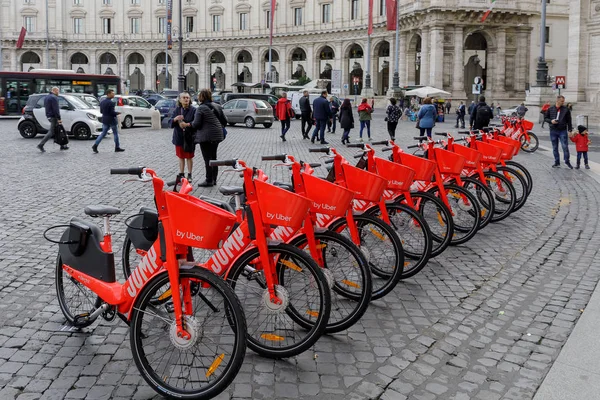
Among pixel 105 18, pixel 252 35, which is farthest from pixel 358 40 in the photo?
pixel 105 18

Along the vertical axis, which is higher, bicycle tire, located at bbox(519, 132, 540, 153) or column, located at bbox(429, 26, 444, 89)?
column, located at bbox(429, 26, 444, 89)

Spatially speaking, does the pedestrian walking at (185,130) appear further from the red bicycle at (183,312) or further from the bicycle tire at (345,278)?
the red bicycle at (183,312)

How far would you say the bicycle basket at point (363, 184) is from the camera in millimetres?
6000

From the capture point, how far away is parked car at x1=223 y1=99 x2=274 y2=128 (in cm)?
3347

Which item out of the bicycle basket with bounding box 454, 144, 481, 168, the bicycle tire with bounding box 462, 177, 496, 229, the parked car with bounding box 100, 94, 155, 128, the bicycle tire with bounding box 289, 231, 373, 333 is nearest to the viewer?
the bicycle tire with bounding box 289, 231, 373, 333

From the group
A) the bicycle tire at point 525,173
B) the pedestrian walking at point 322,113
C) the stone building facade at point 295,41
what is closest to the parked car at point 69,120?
the pedestrian walking at point 322,113

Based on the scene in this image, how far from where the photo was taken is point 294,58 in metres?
73.5

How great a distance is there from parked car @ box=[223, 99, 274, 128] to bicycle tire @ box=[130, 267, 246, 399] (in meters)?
29.6

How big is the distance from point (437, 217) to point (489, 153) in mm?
2622

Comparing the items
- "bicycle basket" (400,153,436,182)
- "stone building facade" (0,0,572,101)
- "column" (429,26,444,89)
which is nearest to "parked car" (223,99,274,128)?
"stone building facade" (0,0,572,101)

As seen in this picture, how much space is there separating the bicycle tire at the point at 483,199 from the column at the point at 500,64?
49823 millimetres

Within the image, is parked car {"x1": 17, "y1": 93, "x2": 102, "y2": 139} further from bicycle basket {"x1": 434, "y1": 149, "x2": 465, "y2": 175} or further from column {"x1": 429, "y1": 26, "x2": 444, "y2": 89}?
column {"x1": 429, "y1": 26, "x2": 444, "y2": 89}

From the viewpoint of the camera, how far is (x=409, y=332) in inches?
205

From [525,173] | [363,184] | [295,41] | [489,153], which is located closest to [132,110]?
[525,173]
